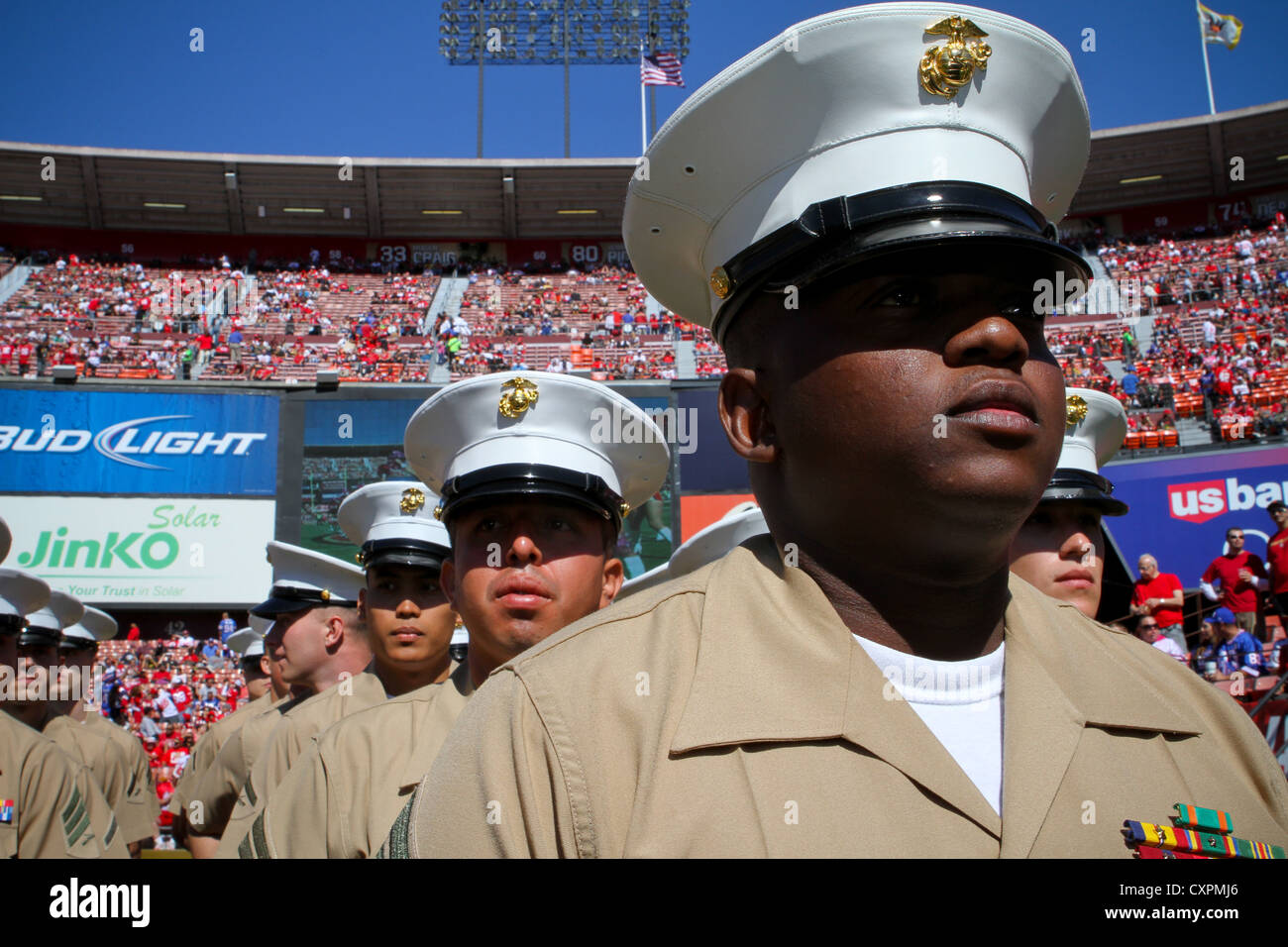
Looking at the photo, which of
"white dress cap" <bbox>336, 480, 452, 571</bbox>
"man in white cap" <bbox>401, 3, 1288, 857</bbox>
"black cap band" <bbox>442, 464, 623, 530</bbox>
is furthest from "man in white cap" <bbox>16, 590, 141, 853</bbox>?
"man in white cap" <bbox>401, 3, 1288, 857</bbox>

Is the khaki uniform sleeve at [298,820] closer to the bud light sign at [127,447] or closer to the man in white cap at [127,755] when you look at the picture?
the man in white cap at [127,755]

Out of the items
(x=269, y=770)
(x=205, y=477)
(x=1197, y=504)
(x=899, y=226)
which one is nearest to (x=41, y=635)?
(x=269, y=770)

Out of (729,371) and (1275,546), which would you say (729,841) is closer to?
(729,371)

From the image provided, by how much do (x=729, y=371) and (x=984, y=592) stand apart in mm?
507

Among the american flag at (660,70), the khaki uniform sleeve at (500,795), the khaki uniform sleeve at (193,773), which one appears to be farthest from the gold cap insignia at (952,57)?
the american flag at (660,70)

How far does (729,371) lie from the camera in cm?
149

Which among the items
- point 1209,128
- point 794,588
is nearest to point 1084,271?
point 794,588

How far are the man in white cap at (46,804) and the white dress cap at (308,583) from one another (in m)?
2.01

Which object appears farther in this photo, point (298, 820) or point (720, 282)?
point (298, 820)

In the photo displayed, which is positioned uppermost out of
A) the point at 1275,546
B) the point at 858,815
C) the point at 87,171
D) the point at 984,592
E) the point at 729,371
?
the point at 87,171

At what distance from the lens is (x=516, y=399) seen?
3.20m

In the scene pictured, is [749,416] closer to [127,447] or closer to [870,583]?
[870,583]

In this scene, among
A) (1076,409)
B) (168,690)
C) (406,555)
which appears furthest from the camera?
(168,690)

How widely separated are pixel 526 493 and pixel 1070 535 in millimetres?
1872
